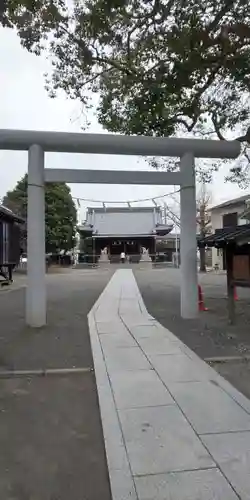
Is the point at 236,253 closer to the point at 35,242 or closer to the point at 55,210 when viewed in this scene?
the point at 35,242

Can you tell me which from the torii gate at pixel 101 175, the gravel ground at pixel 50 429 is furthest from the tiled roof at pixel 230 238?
the gravel ground at pixel 50 429

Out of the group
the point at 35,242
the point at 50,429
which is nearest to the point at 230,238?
the point at 35,242

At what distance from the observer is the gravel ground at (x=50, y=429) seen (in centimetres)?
301

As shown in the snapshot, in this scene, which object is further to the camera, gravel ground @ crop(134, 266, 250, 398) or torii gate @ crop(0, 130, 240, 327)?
torii gate @ crop(0, 130, 240, 327)

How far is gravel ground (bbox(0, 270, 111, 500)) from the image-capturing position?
3.01 meters

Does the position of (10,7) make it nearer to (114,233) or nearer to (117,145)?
(117,145)

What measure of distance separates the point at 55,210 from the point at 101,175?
2932cm

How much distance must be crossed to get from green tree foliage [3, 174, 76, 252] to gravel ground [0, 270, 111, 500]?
99.0 ft

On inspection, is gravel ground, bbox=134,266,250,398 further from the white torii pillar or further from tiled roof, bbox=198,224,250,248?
the white torii pillar

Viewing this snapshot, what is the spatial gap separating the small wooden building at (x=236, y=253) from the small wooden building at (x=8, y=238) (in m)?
11.7

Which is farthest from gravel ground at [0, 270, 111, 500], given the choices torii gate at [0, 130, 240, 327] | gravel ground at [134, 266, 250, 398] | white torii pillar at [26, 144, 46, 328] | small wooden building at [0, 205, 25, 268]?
small wooden building at [0, 205, 25, 268]

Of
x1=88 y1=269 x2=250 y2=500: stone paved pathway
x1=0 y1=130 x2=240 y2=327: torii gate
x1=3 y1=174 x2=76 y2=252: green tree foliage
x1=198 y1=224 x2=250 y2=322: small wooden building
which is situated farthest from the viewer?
x1=3 y1=174 x2=76 y2=252: green tree foliage

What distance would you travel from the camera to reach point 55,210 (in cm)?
3831

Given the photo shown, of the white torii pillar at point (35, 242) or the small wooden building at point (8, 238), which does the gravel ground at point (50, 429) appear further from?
the small wooden building at point (8, 238)
